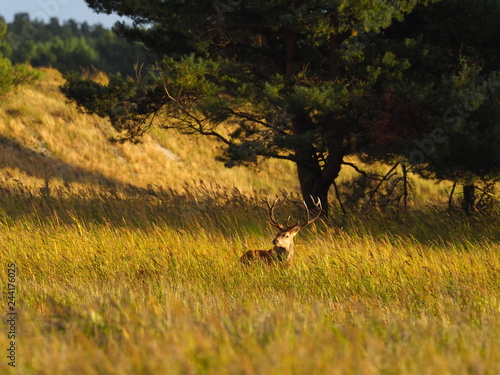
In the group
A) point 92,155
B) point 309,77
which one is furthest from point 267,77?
point 92,155

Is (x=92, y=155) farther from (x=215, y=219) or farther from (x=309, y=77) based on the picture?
(x=215, y=219)

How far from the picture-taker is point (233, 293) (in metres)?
5.59

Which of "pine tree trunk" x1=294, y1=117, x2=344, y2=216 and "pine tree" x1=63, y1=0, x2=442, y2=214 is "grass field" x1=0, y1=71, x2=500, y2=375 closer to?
"pine tree trunk" x1=294, y1=117, x2=344, y2=216

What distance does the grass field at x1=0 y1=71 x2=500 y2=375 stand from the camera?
2.88 m

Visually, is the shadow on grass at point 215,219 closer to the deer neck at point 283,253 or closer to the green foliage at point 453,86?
the green foliage at point 453,86

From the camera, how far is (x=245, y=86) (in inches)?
433

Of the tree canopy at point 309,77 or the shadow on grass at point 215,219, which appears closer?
the shadow on grass at point 215,219

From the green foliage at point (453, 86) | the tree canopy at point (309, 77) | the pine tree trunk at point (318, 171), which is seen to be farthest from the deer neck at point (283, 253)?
the pine tree trunk at point (318, 171)

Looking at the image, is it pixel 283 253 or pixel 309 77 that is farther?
pixel 309 77

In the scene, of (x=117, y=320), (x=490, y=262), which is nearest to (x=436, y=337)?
(x=117, y=320)

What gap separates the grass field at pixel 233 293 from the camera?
9.44ft

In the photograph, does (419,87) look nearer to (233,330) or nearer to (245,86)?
(245,86)

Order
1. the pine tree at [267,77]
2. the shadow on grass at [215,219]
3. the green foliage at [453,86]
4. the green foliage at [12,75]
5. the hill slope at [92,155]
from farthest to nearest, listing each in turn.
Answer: the green foliage at [12,75], the hill slope at [92,155], the pine tree at [267,77], the green foliage at [453,86], the shadow on grass at [215,219]

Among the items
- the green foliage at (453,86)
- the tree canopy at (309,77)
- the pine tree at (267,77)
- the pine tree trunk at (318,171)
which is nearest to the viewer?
the green foliage at (453,86)
